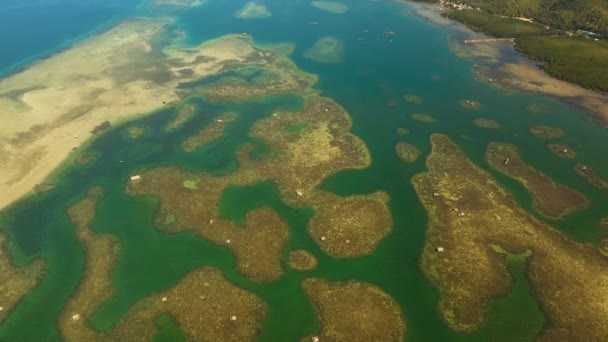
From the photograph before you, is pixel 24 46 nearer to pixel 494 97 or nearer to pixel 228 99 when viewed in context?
pixel 228 99

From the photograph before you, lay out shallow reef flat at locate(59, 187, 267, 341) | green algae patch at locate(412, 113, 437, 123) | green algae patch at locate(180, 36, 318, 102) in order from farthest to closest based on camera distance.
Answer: green algae patch at locate(180, 36, 318, 102) → green algae patch at locate(412, 113, 437, 123) → shallow reef flat at locate(59, 187, 267, 341)

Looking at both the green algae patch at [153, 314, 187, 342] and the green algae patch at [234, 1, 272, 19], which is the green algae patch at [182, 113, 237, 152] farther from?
the green algae patch at [234, 1, 272, 19]

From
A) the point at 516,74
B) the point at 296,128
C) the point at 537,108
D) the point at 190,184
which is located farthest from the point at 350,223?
the point at 516,74

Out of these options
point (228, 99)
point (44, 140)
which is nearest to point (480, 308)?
point (228, 99)

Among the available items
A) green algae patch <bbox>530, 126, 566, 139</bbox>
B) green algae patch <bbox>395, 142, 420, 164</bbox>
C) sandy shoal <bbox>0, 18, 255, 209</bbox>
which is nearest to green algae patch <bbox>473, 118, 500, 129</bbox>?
green algae patch <bbox>530, 126, 566, 139</bbox>

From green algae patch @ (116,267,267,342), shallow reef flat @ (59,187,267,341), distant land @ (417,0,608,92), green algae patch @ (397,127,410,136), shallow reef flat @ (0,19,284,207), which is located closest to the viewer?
green algae patch @ (116,267,267,342)

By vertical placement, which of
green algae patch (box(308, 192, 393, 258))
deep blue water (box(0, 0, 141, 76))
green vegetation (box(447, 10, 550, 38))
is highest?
green vegetation (box(447, 10, 550, 38))

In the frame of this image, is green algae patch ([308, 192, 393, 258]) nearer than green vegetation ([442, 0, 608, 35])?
Yes
